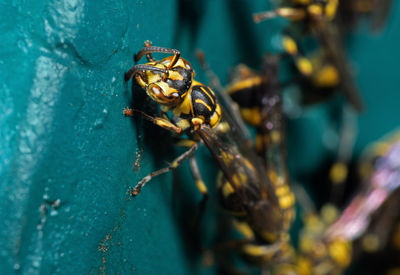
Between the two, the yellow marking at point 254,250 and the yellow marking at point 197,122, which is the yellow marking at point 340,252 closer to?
the yellow marking at point 254,250

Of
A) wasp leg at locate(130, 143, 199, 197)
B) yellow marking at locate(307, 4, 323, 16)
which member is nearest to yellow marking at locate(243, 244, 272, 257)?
wasp leg at locate(130, 143, 199, 197)

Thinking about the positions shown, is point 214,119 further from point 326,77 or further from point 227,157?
point 326,77

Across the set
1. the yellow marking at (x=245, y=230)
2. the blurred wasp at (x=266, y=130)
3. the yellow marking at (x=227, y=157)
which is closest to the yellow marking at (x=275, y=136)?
the blurred wasp at (x=266, y=130)

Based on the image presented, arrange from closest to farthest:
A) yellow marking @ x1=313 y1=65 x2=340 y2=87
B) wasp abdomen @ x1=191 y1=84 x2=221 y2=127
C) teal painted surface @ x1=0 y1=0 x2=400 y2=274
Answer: teal painted surface @ x1=0 y1=0 x2=400 y2=274, wasp abdomen @ x1=191 y1=84 x2=221 y2=127, yellow marking @ x1=313 y1=65 x2=340 y2=87

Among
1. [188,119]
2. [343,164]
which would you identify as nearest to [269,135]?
[188,119]

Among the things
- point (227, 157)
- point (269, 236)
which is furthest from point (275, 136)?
point (227, 157)

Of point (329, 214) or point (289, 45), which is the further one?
point (329, 214)

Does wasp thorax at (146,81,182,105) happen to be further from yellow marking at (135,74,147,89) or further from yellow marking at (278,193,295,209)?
yellow marking at (278,193,295,209)
